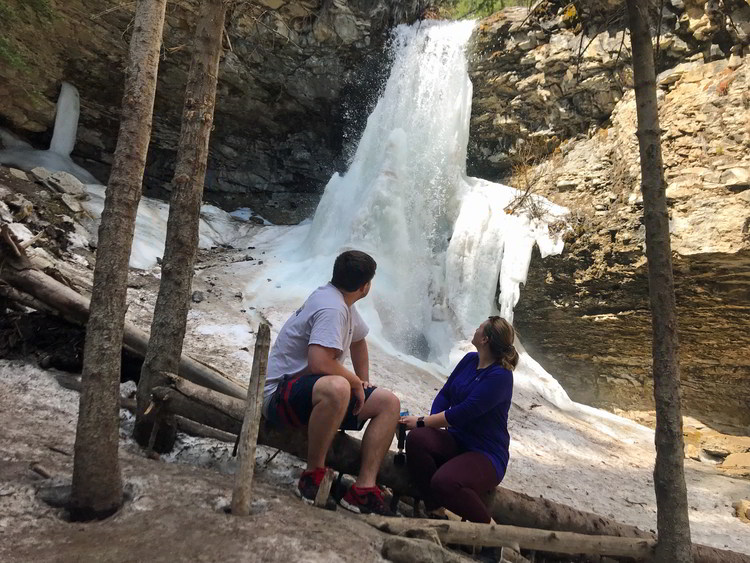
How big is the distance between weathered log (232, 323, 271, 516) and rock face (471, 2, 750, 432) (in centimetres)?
982

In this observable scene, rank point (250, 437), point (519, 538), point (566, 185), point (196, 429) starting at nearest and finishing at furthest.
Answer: point (250, 437) → point (519, 538) → point (196, 429) → point (566, 185)

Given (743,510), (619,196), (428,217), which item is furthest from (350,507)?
(428,217)

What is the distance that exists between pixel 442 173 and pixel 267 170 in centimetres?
725

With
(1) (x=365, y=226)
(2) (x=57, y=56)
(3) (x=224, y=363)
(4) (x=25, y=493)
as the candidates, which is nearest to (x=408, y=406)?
(3) (x=224, y=363)

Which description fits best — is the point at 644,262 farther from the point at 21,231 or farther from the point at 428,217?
the point at 21,231

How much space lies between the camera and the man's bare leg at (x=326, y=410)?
2664mm

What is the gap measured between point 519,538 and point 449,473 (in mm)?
499

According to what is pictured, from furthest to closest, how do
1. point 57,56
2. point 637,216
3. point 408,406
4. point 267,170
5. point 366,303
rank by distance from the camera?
point 267,170, point 57,56, point 637,216, point 366,303, point 408,406

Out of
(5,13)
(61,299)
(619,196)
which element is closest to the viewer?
(61,299)

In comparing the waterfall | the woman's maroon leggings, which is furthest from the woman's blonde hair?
the waterfall

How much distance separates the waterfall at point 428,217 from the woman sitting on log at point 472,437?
7.11 meters

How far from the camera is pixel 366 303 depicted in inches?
412

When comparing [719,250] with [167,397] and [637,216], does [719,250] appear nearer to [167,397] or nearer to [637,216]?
[637,216]

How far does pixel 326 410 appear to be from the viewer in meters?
2.69
